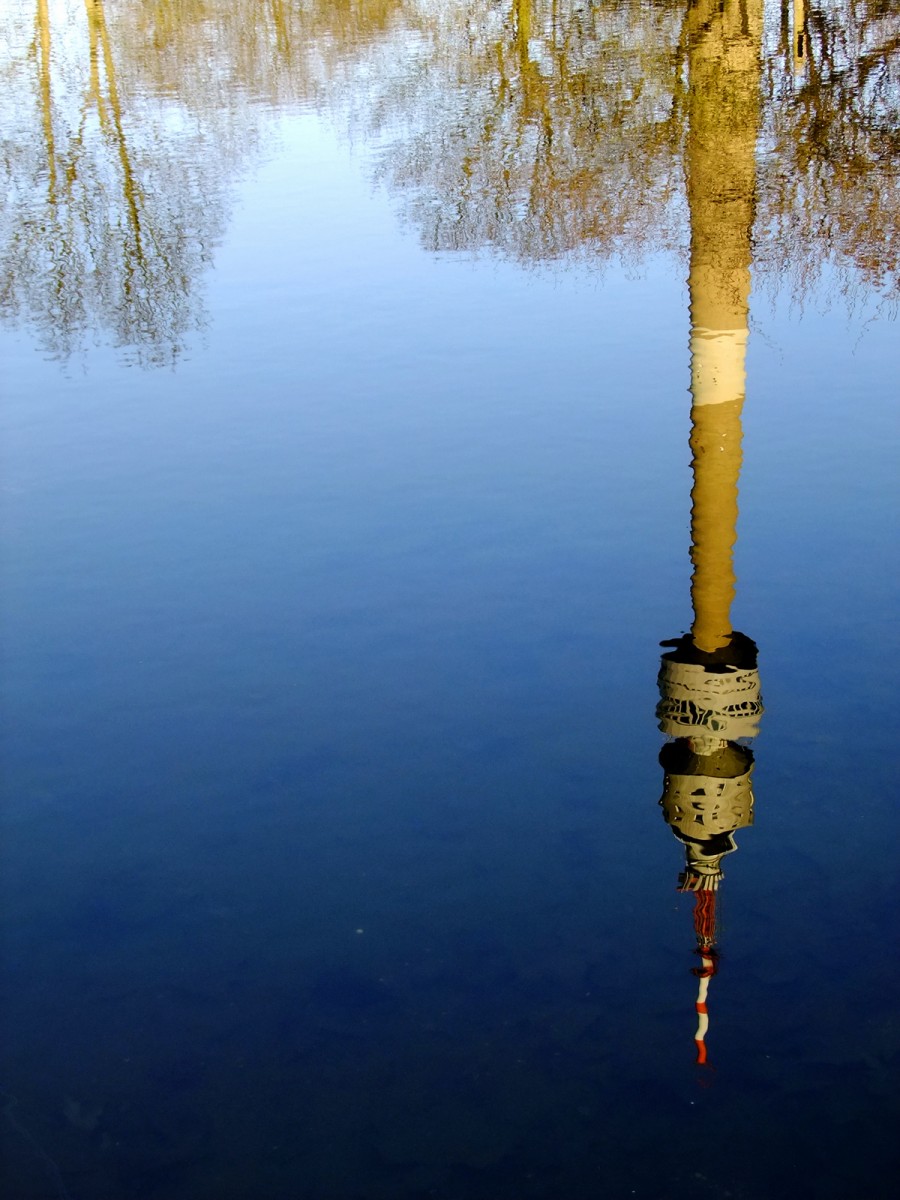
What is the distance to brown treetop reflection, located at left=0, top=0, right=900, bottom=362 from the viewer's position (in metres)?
17.9

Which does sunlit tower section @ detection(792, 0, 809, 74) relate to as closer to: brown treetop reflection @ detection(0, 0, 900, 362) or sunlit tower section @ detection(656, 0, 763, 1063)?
brown treetop reflection @ detection(0, 0, 900, 362)

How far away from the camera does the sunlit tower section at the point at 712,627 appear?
6848mm

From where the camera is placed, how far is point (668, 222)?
18594mm

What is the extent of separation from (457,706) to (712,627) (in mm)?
1669

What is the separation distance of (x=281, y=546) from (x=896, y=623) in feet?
14.0

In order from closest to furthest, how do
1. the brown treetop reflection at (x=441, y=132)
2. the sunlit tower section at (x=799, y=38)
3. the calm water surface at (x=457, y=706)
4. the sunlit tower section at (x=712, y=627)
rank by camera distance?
the calm water surface at (x=457, y=706) → the sunlit tower section at (x=712, y=627) → the brown treetop reflection at (x=441, y=132) → the sunlit tower section at (x=799, y=38)

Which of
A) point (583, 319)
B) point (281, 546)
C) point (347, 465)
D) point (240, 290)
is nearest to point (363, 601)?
point (281, 546)

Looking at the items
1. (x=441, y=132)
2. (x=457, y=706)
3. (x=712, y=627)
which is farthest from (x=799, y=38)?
(x=457, y=706)

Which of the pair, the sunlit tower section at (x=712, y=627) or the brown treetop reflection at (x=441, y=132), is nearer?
the sunlit tower section at (x=712, y=627)

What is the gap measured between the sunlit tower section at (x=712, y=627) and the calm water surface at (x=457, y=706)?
34 millimetres

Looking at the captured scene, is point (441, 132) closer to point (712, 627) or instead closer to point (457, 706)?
point (712, 627)

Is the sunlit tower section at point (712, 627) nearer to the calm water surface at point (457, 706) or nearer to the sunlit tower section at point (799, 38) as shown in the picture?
the calm water surface at point (457, 706)

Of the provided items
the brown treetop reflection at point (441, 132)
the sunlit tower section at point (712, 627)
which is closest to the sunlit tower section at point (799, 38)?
the brown treetop reflection at point (441, 132)

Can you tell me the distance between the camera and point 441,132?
80.2ft
